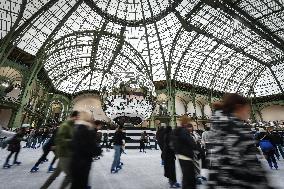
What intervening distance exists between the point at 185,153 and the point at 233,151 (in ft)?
6.63

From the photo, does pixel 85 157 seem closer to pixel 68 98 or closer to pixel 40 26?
pixel 40 26

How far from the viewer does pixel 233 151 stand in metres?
1.98

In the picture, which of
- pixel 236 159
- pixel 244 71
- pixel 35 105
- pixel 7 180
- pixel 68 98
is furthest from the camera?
pixel 68 98

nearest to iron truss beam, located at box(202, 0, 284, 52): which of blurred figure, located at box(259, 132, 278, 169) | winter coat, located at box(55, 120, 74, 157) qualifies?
blurred figure, located at box(259, 132, 278, 169)

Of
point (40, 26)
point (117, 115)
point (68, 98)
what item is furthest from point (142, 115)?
point (68, 98)

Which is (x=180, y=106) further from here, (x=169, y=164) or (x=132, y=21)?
(x=169, y=164)

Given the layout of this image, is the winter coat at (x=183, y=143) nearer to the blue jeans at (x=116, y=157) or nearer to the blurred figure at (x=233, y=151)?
the blurred figure at (x=233, y=151)

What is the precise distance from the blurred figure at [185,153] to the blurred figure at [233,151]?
177cm

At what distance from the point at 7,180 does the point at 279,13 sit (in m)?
23.7

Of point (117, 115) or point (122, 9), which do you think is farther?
point (122, 9)

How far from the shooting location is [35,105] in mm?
30312

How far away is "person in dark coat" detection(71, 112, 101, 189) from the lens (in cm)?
291

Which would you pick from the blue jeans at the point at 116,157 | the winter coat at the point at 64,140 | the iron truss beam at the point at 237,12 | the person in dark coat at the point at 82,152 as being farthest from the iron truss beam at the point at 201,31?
the person in dark coat at the point at 82,152

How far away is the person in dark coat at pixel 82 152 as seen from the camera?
291 centimetres
